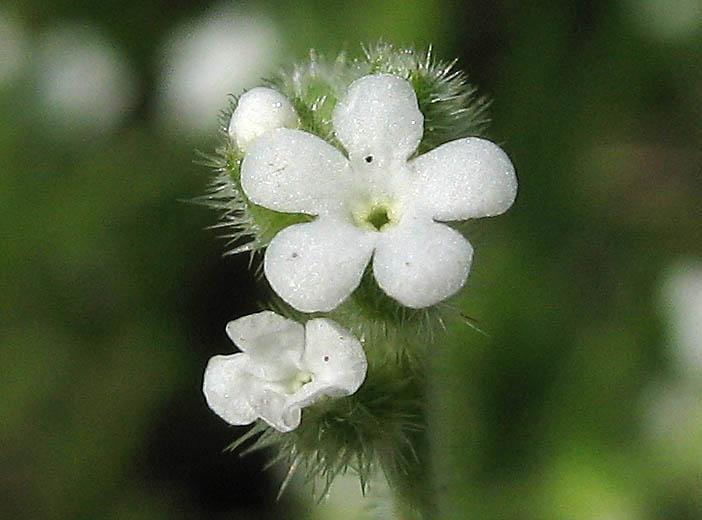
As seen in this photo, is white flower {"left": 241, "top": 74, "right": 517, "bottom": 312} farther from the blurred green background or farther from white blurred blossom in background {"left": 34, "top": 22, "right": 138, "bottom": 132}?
white blurred blossom in background {"left": 34, "top": 22, "right": 138, "bottom": 132}

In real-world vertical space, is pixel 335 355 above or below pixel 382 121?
below

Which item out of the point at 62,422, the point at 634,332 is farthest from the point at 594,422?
the point at 62,422

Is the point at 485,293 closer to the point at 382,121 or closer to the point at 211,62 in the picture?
the point at 211,62

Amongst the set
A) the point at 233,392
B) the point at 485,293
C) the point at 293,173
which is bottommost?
the point at 485,293

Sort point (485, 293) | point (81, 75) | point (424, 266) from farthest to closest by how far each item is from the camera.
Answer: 1. point (81, 75)
2. point (485, 293)
3. point (424, 266)

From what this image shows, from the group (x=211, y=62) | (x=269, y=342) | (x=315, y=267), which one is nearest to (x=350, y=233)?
(x=315, y=267)

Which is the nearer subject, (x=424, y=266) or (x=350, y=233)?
(x=424, y=266)

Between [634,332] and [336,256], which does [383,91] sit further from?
[634,332]

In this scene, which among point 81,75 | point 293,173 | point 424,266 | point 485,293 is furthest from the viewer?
point 81,75
